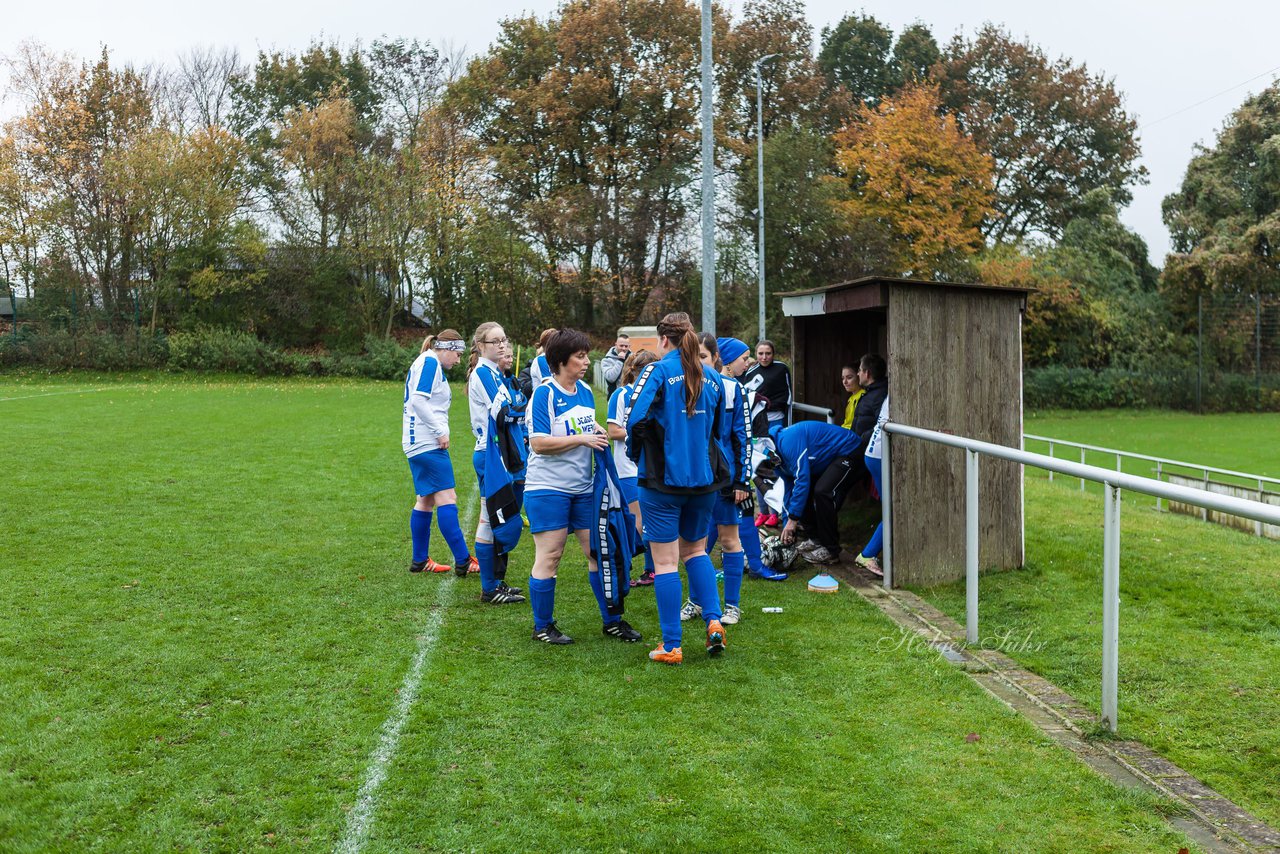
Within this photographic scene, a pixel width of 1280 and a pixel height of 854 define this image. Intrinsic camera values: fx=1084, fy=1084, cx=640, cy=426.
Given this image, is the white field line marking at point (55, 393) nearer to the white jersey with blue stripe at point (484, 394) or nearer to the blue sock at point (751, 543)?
the white jersey with blue stripe at point (484, 394)

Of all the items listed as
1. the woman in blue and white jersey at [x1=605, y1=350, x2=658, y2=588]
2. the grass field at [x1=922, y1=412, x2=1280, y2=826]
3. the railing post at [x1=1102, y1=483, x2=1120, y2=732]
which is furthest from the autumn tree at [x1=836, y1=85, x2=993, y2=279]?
the railing post at [x1=1102, y1=483, x2=1120, y2=732]

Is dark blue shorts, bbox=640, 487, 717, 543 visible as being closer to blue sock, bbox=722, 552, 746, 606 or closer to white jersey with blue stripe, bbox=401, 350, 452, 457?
blue sock, bbox=722, 552, 746, 606

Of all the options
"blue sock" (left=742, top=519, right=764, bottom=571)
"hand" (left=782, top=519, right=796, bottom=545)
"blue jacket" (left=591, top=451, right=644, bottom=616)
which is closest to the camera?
"blue jacket" (left=591, top=451, right=644, bottom=616)

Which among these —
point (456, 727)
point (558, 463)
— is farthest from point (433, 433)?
point (456, 727)

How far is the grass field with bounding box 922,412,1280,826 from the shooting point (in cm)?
447

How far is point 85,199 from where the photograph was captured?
37281mm

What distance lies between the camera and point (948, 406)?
7.95m

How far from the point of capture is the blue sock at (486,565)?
7.22 metres

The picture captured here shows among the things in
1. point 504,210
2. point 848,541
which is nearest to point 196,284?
point 504,210

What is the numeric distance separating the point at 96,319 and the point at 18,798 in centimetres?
3681

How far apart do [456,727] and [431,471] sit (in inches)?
129

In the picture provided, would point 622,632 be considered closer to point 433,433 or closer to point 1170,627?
point 433,433

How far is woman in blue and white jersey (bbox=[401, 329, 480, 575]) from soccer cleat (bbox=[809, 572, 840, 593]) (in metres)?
2.56

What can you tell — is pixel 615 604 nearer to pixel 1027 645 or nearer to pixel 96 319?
pixel 1027 645
